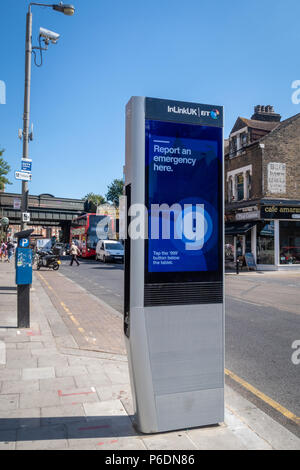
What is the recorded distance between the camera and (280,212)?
2555 cm

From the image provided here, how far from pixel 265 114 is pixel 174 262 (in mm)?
31855

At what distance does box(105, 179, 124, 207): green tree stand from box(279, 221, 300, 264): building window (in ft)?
215

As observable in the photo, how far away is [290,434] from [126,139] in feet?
9.59

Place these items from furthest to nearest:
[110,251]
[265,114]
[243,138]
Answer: [265,114] → [110,251] → [243,138]

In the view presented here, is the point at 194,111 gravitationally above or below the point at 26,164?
below

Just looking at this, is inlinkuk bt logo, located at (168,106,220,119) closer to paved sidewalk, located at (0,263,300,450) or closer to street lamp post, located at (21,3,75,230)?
paved sidewalk, located at (0,263,300,450)

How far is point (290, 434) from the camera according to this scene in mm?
3361

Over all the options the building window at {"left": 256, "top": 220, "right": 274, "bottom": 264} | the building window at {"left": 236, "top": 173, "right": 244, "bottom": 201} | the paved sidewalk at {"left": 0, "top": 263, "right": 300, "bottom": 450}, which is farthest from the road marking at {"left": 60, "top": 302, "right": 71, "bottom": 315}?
the building window at {"left": 236, "top": 173, "right": 244, "bottom": 201}

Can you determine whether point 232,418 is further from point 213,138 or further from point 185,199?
point 213,138

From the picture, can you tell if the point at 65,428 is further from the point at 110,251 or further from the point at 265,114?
the point at 265,114

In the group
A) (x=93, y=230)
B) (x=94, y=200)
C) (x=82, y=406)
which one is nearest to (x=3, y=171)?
(x=93, y=230)


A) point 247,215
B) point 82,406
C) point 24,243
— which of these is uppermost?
point 247,215

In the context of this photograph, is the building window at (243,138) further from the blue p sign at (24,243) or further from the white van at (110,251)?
the blue p sign at (24,243)
